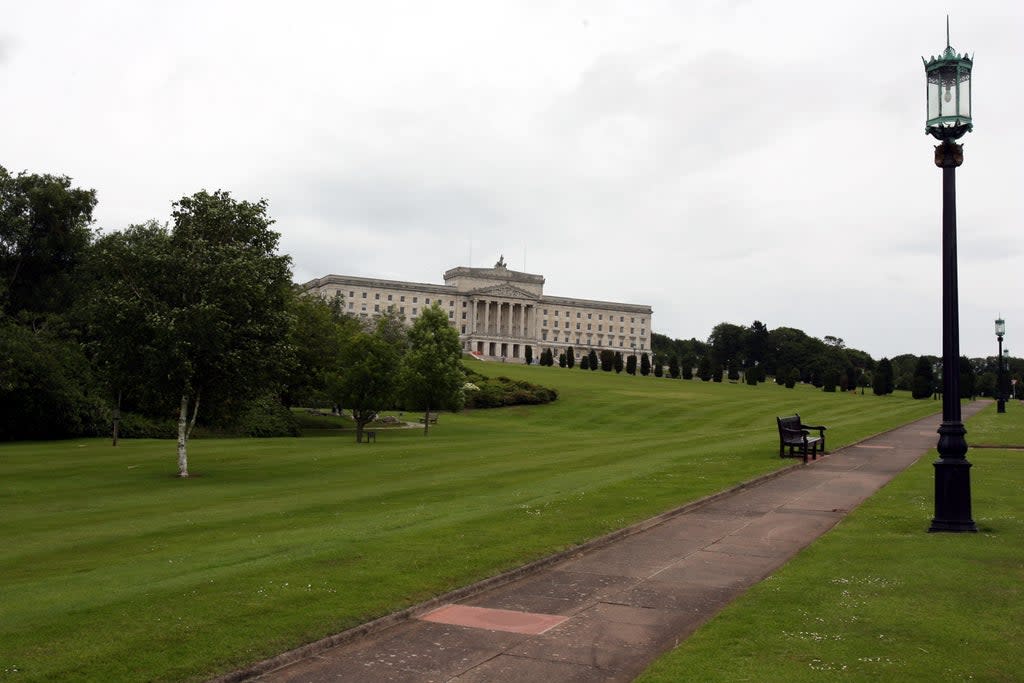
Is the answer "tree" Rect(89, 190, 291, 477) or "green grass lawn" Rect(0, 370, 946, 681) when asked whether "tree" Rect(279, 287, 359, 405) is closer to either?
"green grass lawn" Rect(0, 370, 946, 681)

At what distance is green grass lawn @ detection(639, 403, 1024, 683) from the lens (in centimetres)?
822

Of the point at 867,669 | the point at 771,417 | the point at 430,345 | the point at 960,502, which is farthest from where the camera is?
the point at 771,417

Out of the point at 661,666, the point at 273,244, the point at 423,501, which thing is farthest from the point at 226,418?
the point at 661,666

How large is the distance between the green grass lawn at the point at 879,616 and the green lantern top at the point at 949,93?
23.5 ft

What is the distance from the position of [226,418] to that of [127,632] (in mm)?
29880

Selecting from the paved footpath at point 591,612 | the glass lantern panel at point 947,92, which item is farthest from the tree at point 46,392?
the glass lantern panel at point 947,92

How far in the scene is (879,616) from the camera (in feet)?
32.4

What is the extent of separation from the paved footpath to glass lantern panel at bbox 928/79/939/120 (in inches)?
292

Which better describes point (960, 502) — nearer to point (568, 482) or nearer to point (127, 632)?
point (568, 482)

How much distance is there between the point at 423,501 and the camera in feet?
69.4

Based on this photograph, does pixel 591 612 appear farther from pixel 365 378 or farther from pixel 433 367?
pixel 433 367

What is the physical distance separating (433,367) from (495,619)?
48818 mm

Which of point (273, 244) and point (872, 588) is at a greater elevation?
point (273, 244)

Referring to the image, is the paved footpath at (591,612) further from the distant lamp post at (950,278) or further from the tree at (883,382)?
the tree at (883,382)
